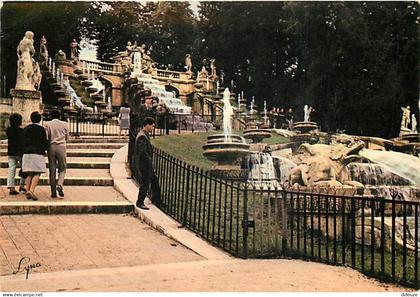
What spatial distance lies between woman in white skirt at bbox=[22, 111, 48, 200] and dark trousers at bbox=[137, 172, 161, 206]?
153 cm

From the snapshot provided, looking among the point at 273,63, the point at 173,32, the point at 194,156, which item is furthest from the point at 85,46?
the point at 273,63

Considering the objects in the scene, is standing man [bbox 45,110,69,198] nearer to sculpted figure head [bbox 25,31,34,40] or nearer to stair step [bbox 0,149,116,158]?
stair step [bbox 0,149,116,158]

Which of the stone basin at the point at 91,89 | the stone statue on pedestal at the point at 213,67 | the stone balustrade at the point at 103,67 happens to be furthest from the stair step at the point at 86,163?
the stone basin at the point at 91,89

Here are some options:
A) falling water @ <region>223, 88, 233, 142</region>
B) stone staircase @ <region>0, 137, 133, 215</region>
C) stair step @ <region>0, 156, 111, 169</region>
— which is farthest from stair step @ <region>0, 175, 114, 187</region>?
falling water @ <region>223, 88, 233, 142</region>

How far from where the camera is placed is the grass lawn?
12.3m

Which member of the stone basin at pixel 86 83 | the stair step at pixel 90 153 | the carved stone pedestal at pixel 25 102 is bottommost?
the stair step at pixel 90 153

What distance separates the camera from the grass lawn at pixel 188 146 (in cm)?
1225

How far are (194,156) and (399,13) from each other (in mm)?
5955

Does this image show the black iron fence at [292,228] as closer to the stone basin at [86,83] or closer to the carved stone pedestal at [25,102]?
the carved stone pedestal at [25,102]

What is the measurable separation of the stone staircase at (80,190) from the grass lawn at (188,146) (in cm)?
187

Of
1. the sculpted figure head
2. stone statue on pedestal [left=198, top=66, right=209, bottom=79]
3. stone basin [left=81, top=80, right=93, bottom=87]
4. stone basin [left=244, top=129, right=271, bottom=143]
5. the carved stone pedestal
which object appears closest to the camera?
the sculpted figure head

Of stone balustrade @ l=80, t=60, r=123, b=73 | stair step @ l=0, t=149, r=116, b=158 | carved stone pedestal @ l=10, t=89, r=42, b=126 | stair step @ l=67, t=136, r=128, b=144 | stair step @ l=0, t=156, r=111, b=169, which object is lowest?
stair step @ l=0, t=156, r=111, b=169

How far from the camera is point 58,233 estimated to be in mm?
6504

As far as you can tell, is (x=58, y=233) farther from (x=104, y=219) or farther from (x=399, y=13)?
(x=399, y=13)
